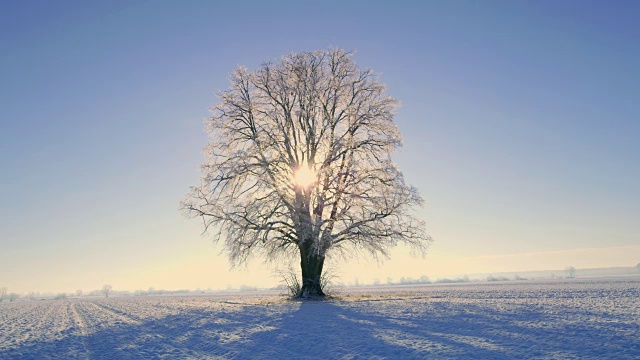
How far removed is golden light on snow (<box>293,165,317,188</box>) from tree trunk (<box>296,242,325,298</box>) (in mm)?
4238

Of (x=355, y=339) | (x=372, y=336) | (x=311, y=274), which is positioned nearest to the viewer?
(x=355, y=339)

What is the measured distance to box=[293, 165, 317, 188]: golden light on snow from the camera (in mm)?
28375

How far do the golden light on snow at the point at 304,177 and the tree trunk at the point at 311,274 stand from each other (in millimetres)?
4238

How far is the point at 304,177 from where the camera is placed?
28656mm

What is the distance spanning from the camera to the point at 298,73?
96.5ft

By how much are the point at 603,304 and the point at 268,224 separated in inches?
674

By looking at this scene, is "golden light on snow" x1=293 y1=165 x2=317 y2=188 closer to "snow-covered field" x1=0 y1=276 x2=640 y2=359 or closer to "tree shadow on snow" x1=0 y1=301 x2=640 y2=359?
"snow-covered field" x1=0 y1=276 x2=640 y2=359

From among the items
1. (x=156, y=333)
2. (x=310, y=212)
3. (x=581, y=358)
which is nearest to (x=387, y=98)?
(x=310, y=212)

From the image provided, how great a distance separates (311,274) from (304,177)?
241 inches

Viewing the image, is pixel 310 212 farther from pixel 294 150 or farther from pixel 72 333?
pixel 72 333

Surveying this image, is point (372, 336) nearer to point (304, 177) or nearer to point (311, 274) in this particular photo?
point (311, 274)

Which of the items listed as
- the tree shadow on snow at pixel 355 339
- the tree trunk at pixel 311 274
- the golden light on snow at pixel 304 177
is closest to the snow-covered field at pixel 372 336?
the tree shadow on snow at pixel 355 339

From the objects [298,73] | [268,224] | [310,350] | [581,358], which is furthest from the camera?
[298,73]

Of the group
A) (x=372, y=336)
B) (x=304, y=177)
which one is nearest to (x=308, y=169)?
(x=304, y=177)
